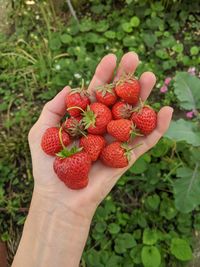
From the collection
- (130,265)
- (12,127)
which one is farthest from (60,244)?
(12,127)

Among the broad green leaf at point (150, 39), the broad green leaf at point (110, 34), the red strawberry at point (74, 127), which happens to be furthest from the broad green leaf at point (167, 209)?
the broad green leaf at point (110, 34)

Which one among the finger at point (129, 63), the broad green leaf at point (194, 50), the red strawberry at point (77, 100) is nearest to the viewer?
the red strawberry at point (77, 100)

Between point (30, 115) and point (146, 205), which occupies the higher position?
point (30, 115)

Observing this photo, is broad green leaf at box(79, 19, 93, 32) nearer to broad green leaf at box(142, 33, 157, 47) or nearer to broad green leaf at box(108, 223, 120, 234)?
broad green leaf at box(142, 33, 157, 47)

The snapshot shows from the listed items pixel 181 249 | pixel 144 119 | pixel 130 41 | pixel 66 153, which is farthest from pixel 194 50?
pixel 66 153

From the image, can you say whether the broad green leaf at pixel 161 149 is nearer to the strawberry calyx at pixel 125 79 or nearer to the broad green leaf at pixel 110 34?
the strawberry calyx at pixel 125 79

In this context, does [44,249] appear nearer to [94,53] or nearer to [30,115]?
[30,115]
